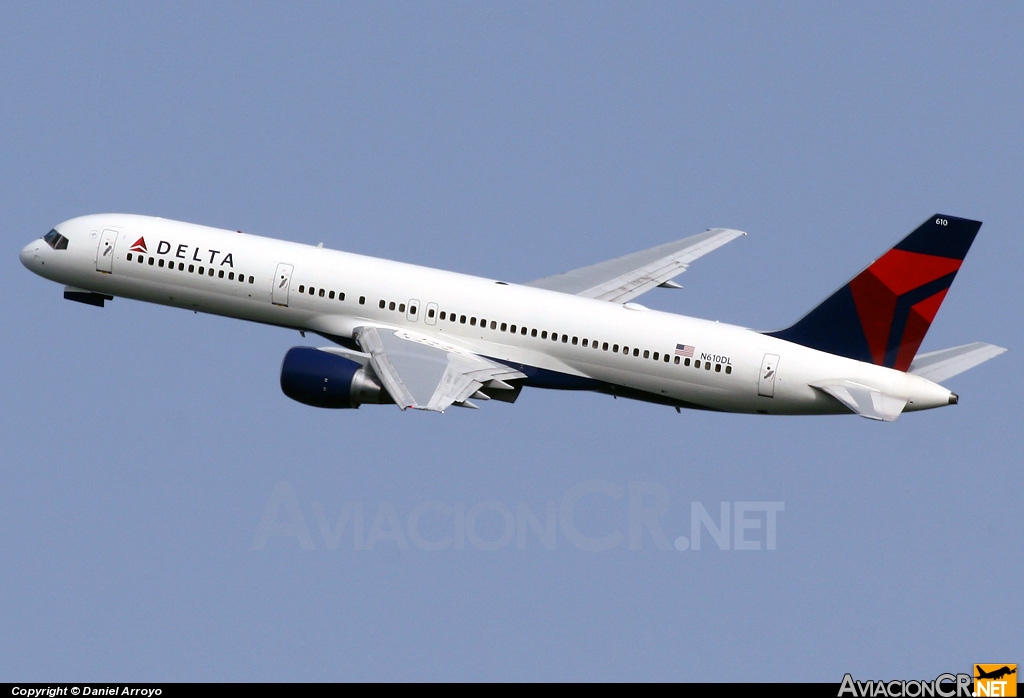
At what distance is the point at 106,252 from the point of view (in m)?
63.9

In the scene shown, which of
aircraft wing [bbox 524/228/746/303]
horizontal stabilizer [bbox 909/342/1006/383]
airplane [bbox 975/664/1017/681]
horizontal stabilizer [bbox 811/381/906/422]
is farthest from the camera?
aircraft wing [bbox 524/228/746/303]

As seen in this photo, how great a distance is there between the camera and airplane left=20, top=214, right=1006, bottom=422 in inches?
2255

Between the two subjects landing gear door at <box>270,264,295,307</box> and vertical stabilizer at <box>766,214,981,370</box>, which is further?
landing gear door at <box>270,264,295,307</box>

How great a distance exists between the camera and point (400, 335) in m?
60.7

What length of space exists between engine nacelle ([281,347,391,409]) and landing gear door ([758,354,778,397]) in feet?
40.3

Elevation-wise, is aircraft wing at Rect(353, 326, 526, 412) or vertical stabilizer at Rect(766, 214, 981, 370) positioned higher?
vertical stabilizer at Rect(766, 214, 981, 370)

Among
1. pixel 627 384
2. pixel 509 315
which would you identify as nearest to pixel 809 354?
pixel 627 384

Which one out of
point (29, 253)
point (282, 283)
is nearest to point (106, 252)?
point (29, 253)

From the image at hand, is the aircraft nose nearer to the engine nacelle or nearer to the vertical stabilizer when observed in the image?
the engine nacelle

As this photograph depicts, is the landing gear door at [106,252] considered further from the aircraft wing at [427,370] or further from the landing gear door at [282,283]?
the aircraft wing at [427,370]

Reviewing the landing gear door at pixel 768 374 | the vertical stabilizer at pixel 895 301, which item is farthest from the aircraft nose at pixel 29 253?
the vertical stabilizer at pixel 895 301

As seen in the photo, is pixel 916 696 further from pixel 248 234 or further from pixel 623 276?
pixel 248 234

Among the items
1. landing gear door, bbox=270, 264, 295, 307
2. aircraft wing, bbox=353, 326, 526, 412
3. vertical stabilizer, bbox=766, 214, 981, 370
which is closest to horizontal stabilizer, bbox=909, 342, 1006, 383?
vertical stabilizer, bbox=766, 214, 981, 370

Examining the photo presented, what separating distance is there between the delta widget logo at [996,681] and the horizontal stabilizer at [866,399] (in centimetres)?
993
